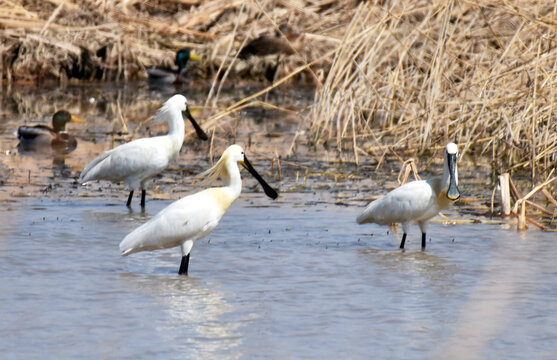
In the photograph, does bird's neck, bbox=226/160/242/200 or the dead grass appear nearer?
bird's neck, bbox=226/160/242/200

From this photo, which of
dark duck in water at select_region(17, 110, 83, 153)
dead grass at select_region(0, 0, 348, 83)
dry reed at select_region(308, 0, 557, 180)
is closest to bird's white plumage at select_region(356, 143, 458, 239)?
dry reed at select_region(308, 0, 557, 180)

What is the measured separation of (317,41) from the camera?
21359 millimetres

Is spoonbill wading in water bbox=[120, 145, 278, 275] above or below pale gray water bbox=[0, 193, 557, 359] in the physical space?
above

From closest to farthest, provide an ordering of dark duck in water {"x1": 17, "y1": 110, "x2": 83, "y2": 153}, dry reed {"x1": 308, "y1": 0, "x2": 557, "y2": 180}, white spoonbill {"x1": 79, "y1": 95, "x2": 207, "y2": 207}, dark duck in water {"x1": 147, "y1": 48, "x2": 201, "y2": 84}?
white spoonbill {"x1": 79, "y1": 95, "x2": 207, "y2": 207} < dry reed {"x1": 308, "y1": 0, "x2": 557, "y2": 180} < dark duck in water {"x1": 17, "y1": 110, "x2": 83, "y2": 153} < dark duck in water {"x1": 147, "y1": 48, "x2": 201, "y2": 84}

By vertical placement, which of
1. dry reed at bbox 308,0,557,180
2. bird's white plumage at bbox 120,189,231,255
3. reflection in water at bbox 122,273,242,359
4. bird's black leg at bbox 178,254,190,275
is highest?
dry reed at bbox 308,0,557,180

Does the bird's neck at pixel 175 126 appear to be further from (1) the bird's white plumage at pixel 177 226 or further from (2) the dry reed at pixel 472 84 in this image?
(1) the bird's white plumage at pixel 177 226

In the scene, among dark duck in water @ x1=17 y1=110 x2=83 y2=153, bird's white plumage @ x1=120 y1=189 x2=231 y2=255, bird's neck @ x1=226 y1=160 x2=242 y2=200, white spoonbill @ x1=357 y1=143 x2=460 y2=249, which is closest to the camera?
bird's white plumage @ x1=120 y1=189 x2=231 y2=255

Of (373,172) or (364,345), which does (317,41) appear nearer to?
(373,172)

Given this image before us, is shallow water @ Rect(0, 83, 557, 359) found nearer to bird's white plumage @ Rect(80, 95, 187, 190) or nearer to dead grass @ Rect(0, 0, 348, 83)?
bird's white plumage @ Rect(80, 95, 187, 190)

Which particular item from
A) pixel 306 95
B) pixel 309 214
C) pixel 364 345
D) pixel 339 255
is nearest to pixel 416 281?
pixel 339 255

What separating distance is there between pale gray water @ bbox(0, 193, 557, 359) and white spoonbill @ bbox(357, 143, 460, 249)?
26 centimetres

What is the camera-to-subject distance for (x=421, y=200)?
7824mm

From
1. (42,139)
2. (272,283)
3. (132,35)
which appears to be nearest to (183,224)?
(272,283)

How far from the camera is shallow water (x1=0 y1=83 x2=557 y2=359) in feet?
17.8
